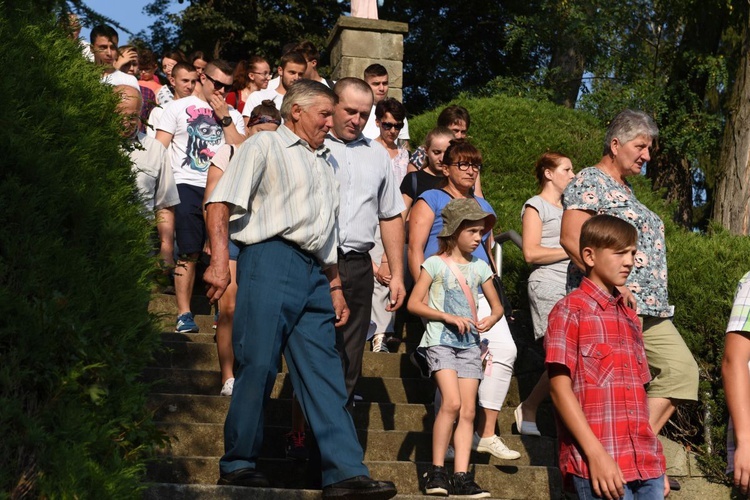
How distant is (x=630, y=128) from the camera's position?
6.35m

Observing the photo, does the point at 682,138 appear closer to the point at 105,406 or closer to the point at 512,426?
the point at 512,426

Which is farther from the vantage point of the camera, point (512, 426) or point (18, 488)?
point (512, 426)

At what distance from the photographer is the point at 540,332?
731 cm

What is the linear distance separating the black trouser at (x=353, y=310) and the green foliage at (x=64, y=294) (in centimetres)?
204

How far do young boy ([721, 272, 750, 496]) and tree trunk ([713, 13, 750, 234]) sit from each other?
9775 millimetres

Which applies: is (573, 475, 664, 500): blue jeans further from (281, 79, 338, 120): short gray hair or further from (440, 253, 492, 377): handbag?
(281, 79, 338, 120): short gray hair

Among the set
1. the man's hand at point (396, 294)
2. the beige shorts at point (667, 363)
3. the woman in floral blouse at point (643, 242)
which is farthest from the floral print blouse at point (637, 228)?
the man's hand at point (396, 294)

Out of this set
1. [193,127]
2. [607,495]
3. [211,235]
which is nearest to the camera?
[607,495]

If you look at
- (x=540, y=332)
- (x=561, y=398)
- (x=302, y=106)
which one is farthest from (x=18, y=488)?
(x=540, y=332)

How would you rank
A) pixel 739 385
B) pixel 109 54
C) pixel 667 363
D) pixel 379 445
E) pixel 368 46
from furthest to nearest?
pixel 368 46
pixel 109 54
pixel 379 445
pixel 667 363
pixel 739 385

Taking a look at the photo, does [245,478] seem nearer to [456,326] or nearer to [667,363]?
[456,326]

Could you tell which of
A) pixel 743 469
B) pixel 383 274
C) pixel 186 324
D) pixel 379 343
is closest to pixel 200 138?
pixel 186 324

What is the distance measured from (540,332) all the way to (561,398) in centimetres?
291

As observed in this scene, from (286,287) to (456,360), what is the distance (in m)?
1.41
